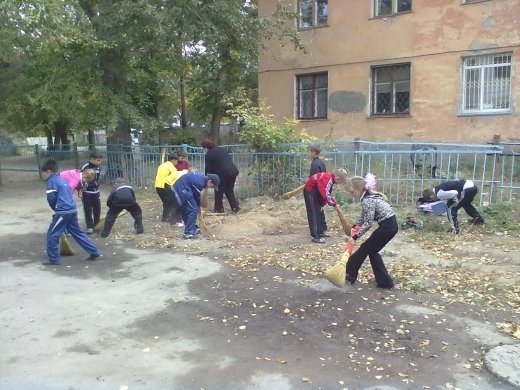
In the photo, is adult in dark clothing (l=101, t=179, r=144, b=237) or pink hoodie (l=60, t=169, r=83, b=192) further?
adult in dark clothing (l=101, t=179, r=144, b=237)

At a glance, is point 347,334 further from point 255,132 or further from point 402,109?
point 402,109

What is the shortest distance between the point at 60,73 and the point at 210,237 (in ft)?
28.9

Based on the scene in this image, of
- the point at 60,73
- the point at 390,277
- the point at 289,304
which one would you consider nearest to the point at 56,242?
the point at 289,304

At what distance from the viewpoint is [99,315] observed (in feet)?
16.7

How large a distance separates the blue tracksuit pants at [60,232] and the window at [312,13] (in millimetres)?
12863

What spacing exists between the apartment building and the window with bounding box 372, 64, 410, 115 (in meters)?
0.03

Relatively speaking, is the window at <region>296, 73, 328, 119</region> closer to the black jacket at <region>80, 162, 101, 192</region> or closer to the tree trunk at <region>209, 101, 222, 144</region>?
the black jacket at <region>80, 162, 101, 192</region>

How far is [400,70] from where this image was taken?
16.0 m

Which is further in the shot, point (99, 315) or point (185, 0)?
point (185, 0)

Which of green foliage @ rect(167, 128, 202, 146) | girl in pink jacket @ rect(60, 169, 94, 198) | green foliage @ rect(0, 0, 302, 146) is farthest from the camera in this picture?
green foliage @ rect(167, 128, 202, 146)

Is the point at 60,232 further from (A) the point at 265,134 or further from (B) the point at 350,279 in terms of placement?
(A) the point at 265,134

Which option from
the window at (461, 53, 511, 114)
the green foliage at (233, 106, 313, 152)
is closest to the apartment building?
the window at (461, 53, 511, 114)

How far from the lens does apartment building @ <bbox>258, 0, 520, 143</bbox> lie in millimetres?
14180

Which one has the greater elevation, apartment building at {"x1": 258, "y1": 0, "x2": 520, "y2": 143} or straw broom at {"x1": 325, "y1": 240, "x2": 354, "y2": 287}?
apartment building at {"x1": 258, "y1": 0, "x2": 520, "y2": 143}
